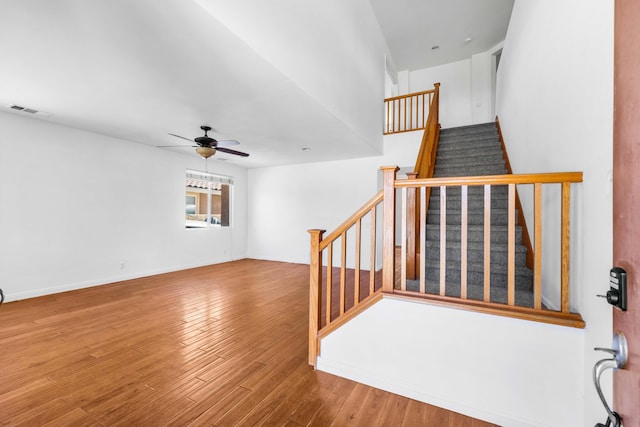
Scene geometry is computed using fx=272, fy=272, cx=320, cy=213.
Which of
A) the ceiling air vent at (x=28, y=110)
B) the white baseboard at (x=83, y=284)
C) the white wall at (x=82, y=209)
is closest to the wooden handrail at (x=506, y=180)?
the ceiling air vent at (x=28, y=110)

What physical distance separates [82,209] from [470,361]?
569 centimetres

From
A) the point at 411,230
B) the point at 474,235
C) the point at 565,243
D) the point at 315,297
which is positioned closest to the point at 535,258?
the point at 565,243

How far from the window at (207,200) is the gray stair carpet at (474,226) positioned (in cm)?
521

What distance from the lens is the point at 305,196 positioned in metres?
6.92

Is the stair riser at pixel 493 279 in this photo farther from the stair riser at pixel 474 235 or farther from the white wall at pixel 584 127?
the stair riser at pixel 474 235

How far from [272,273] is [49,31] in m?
4.68

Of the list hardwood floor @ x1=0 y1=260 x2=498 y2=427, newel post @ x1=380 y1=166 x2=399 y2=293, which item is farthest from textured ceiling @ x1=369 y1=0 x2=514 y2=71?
hardwood floor @ x1=0 y1=260 x2=498 y2=427

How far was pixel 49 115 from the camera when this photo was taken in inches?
149

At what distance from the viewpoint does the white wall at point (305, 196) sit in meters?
6.01

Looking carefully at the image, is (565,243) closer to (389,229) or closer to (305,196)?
(389,229)

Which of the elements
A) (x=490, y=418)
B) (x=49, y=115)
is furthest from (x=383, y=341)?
(x=49, y=115)

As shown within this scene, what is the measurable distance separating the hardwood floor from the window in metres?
3.07

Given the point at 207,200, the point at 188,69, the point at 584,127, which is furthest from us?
the point at 207,200

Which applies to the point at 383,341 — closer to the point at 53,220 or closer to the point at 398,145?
the point at 398,145
